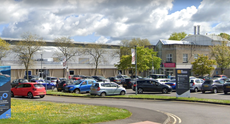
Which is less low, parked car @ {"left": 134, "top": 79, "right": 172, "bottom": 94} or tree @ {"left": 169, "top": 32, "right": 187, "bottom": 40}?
tree @ {"left": 169, "top": 32, "right": 187, "bottom": 40}

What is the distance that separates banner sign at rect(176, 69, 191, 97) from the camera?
848 inches

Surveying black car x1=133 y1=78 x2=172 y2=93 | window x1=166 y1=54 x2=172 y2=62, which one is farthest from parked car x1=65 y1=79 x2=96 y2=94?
window x1=166 y1=54 x2=172 y2=62

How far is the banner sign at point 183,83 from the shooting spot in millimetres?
21547

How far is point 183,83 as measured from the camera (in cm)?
2169

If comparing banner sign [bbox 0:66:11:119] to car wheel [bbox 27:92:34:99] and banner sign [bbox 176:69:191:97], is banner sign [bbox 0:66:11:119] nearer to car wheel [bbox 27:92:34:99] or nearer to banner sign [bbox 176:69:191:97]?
car wheel [bbox 27:92:34:99]

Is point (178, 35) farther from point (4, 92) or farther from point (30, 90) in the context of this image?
point (4, 92)

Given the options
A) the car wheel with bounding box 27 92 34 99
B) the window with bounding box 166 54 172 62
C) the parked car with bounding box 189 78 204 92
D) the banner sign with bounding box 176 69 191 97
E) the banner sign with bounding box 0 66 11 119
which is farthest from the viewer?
the window with bounding box 166 54 172 62

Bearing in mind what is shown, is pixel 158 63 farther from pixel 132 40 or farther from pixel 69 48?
pixel 69 48

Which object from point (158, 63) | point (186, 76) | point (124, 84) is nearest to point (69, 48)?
point (158, 63)

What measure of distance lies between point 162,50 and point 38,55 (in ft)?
106

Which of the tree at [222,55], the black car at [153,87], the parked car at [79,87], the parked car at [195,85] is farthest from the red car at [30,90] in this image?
the tree at [222,55]

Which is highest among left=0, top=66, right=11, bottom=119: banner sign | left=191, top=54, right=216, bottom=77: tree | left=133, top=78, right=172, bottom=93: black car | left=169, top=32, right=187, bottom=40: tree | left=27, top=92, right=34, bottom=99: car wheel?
left=169, top=32, right=187, bottom=40: tree

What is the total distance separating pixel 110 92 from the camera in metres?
26.1

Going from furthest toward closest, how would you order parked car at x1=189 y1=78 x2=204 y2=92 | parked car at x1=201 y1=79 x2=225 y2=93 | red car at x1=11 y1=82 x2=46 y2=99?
parked car at x1=189 y1=78 x2=204 y2=92, parked car at x1=201 y1=79 x2=225 y2=93, red car at x1=11 y1=82 x2=46 y2=99
